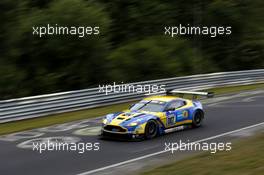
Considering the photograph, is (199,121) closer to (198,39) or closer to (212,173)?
(212,173)

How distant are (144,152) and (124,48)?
16.9 meters

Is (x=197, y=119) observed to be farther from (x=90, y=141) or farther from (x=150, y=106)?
(x=90, y=141)

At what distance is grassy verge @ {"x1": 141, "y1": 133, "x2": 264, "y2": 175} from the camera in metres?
10.2

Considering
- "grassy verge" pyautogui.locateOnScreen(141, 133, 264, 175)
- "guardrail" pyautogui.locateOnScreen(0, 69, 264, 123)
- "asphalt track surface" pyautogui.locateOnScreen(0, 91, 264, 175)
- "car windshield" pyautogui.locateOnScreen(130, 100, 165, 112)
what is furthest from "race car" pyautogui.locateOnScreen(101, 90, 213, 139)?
"guardrail" pyautogui.locateOnScreen(0, 69, 264, 123)

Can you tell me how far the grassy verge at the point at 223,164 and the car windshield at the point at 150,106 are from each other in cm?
340

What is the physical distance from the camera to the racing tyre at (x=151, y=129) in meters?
14.7

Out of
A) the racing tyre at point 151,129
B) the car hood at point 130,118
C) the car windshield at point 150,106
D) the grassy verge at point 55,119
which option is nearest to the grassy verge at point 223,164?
the racing tyre at point 151,129

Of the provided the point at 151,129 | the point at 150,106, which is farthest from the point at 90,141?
the point at 150,106

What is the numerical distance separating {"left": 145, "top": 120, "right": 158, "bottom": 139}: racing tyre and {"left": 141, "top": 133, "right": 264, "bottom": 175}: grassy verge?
2632 mm

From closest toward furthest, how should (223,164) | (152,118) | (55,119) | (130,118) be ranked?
(223,164) → (130,118) → (152,118) → (55,119)

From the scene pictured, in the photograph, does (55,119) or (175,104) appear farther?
(55,119)

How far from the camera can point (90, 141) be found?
14547 mm

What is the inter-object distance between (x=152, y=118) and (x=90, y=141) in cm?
196

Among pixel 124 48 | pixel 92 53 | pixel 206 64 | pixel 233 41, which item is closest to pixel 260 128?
pixel 92 53
